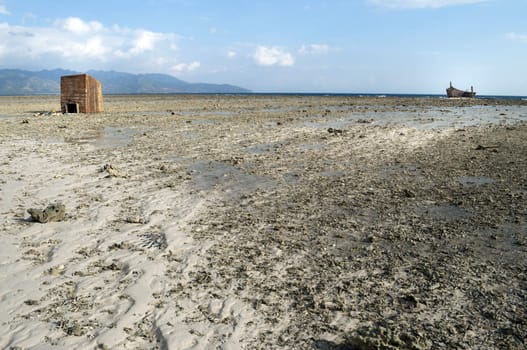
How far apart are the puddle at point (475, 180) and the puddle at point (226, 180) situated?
3485 mm

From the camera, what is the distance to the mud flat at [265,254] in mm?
3291

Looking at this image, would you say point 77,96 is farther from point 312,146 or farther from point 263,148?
point 312,146

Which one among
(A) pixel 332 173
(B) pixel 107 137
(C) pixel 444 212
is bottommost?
(C) pixel 444 212

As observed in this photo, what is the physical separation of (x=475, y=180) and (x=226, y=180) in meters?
4.65

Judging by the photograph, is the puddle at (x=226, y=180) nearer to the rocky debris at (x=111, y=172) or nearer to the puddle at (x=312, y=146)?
the rocky debris at (x=111, y=172)

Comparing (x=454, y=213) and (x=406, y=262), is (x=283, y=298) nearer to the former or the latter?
(x=406, y=262)

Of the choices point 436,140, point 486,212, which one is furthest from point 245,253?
point 436,140

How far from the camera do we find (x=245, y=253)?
477 cm

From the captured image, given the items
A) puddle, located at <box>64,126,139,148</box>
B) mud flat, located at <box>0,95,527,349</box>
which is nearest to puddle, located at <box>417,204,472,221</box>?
mud flat, located at <box>0,95,527,349</box>

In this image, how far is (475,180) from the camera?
7.97 metres

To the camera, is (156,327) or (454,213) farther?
(454,213)

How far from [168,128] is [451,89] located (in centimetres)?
5340

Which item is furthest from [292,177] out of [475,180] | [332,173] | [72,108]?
[72,108]

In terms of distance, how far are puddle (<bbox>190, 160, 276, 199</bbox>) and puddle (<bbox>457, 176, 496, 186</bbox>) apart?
3.48 metres
